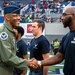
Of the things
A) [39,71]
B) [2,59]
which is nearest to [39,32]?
[39,71]

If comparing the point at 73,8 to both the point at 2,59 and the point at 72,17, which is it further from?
the point at 2,59

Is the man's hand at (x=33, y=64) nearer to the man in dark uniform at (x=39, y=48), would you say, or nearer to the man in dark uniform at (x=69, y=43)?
the man in dark uniform at (x=39, y=48)

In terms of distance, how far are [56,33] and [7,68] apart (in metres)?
22.0

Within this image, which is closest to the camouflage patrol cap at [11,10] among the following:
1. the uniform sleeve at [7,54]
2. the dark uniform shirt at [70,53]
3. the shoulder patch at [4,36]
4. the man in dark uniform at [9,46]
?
the man in dark uniform at [9,46]

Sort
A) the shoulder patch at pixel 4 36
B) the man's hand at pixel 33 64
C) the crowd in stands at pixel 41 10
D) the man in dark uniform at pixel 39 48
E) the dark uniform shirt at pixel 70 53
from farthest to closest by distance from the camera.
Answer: the crowd in stands at pixel 41 10, the man in dark uniform at pixel 39 48, the man's hand at pixel 33 64, the shoulder patch at pixel 4 36, the dark uniform shirt at pixel 70 53

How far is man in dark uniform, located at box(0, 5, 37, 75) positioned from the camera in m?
3.91

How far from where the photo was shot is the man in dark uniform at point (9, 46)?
3.91 metres

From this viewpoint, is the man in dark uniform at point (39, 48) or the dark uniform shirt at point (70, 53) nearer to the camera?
the dark uniform shirt at point (70, 53)

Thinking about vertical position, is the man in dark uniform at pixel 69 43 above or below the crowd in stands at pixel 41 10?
above

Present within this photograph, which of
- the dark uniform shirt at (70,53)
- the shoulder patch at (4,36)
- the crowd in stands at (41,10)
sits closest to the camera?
the dark uniform shirt at (70,53)

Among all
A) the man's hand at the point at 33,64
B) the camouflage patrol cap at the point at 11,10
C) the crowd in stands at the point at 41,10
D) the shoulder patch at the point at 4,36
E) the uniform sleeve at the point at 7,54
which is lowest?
the crowd in stands at the point at 41,10

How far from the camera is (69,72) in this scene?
3.90m

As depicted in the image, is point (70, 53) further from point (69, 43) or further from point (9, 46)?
point (9, 46)

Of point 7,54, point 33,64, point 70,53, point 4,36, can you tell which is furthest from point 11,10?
point 70,53
